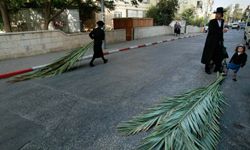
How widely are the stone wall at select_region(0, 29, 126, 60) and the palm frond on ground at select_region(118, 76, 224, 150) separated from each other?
26.1 ft

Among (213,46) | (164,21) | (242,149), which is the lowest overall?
(242,149)

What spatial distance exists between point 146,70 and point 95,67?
211cm

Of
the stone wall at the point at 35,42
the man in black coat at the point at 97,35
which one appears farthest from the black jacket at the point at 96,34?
the stone wall at the point at 35,42

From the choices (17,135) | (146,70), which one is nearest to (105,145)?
A: (17,135)

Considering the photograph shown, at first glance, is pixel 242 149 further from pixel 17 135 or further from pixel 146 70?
pixel 146 70

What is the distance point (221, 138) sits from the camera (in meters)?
3.40

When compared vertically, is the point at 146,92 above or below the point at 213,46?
below

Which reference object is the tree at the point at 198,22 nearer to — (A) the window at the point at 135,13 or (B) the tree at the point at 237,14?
(A) the window at the point at 135,13

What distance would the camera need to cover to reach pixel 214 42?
720 centimetres

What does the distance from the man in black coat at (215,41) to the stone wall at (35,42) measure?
797 centimetres

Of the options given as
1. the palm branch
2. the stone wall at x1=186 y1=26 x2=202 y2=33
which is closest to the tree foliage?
the palm branch

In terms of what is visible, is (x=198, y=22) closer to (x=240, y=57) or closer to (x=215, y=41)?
(x=215, y=41)

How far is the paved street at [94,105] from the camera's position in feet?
11.0

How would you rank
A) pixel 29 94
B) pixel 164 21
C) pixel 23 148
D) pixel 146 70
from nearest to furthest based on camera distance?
pixel 23 148 < pixel 29 94 < pixel 146 70 < pixel 164 21
